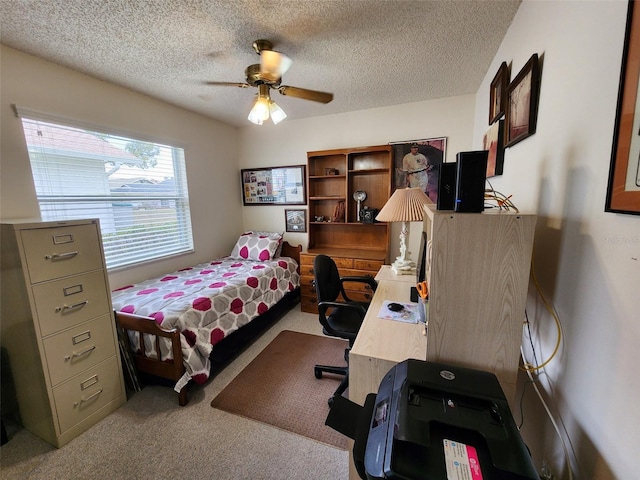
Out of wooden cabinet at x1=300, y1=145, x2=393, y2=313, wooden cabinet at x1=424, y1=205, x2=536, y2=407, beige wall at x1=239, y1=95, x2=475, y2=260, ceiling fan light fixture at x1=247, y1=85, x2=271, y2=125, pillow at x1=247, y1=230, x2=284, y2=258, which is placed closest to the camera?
wooden cabinet at x1=424, y1=205, x2=536, y2=407

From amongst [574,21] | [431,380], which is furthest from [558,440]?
[574,21]

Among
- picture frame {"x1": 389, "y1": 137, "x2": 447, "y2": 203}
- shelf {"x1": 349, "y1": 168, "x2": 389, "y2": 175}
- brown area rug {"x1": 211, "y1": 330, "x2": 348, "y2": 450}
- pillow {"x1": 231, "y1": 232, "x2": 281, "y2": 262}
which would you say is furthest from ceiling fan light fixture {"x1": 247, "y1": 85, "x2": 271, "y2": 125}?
brown area rug {"x1": 211, "y1": 330, "x2": 348, "y2": 450}

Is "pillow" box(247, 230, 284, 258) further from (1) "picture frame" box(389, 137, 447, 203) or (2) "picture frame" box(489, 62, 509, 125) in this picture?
(2) "picture frame" box(489, 62, 509, 125)

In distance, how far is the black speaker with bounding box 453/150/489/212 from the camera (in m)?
0.91

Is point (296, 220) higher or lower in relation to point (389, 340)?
higher

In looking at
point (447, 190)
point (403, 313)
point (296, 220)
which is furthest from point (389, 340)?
point (296, 220)

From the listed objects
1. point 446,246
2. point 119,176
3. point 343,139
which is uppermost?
point 343,139

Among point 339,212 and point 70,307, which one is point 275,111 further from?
point 70,307

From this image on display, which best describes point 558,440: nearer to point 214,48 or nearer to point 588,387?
point 588,387

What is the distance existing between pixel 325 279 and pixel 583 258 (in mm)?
1512

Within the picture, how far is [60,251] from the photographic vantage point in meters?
1.52

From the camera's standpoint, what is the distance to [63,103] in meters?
2.05

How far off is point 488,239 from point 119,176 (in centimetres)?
304

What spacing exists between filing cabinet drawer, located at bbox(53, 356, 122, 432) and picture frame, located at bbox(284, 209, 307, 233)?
243 cm
